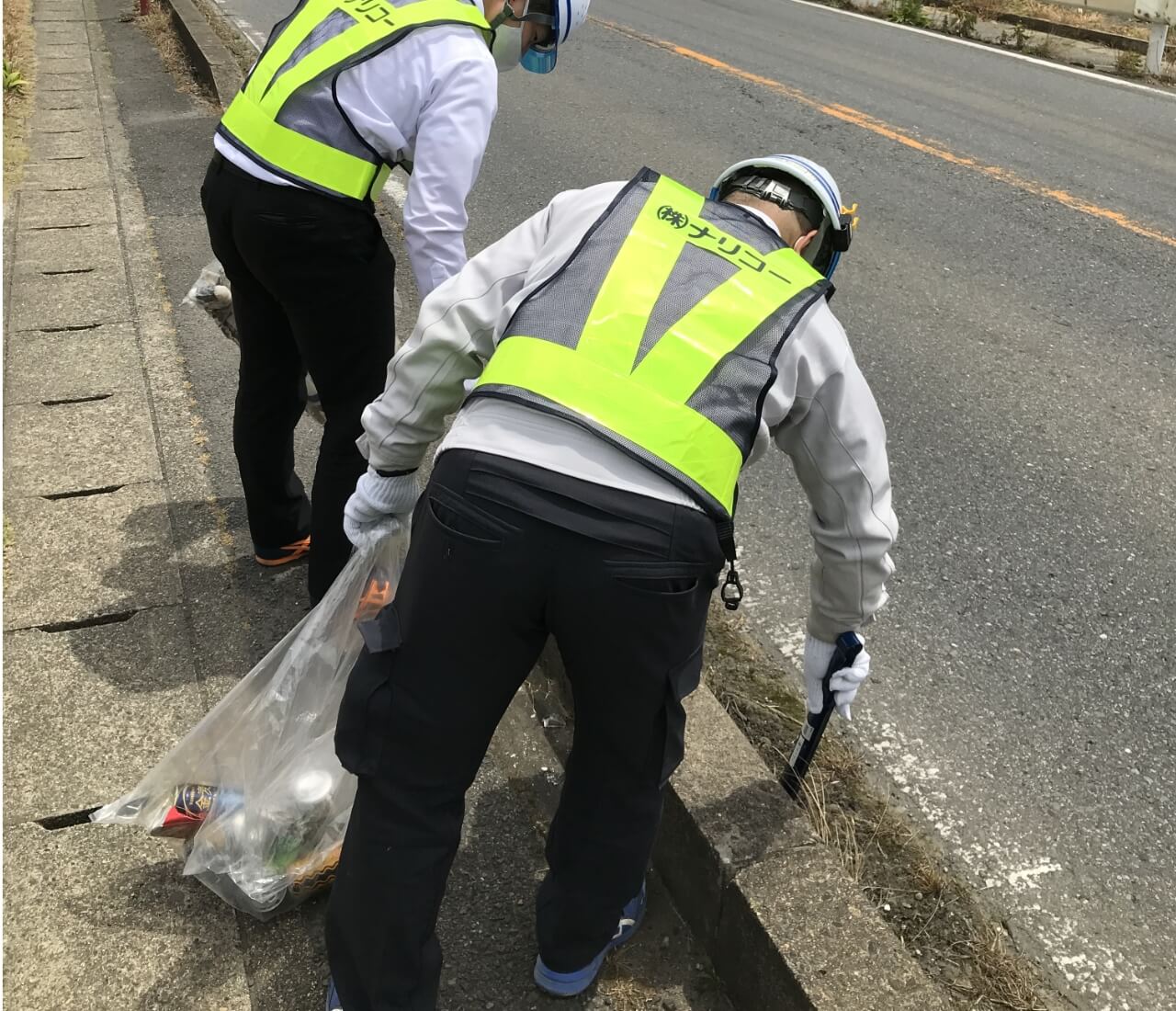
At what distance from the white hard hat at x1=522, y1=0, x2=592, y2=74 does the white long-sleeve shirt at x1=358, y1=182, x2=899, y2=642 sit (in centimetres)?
92

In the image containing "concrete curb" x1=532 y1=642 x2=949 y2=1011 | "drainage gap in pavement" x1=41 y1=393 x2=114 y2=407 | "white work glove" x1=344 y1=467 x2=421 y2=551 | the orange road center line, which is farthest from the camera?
the orange road center line

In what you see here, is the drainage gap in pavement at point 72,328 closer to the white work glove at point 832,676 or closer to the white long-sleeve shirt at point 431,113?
the white long-sleeve shirt at point 431,113

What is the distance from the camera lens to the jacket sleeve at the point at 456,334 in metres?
1.73

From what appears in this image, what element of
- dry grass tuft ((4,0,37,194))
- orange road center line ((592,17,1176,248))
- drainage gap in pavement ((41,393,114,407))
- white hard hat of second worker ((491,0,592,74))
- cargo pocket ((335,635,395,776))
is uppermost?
white hard hat of second worker ((491,0,592,74))

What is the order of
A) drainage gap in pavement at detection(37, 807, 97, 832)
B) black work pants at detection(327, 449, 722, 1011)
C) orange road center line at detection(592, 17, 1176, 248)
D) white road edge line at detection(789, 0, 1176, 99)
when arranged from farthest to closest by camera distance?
white road edge line at detection(789, 0, 1176, 99)
orange road center line at detection(592, 17, 1176, 248)
drainage gap in pavement at detection(37, 807, 97, 832)
black work pants at detection(327, 449, 722, 1011)

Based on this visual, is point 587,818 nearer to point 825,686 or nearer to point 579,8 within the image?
point 825,686

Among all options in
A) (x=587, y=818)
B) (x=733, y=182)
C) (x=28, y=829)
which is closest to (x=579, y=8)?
(x=733, y=182)

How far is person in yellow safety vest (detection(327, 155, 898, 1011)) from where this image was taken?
A: 59.1 inches

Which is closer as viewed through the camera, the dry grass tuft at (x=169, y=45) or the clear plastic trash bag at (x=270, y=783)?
the clear plastic trash bag at (x=270, y=783)

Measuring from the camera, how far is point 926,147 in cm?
785

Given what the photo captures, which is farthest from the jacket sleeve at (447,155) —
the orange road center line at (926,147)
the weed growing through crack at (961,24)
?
the weed growing through crack at (961,24)

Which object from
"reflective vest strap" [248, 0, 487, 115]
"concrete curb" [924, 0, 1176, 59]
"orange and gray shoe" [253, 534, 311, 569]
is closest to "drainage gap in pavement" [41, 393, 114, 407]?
"orange and gray shoe" [253, 534, 311, 569]

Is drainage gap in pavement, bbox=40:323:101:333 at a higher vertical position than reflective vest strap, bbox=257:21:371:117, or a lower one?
lower

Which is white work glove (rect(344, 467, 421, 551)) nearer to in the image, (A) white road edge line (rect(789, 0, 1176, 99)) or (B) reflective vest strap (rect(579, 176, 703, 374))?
(B) reflective vest strap (rect(579, 176, 703, 374))
